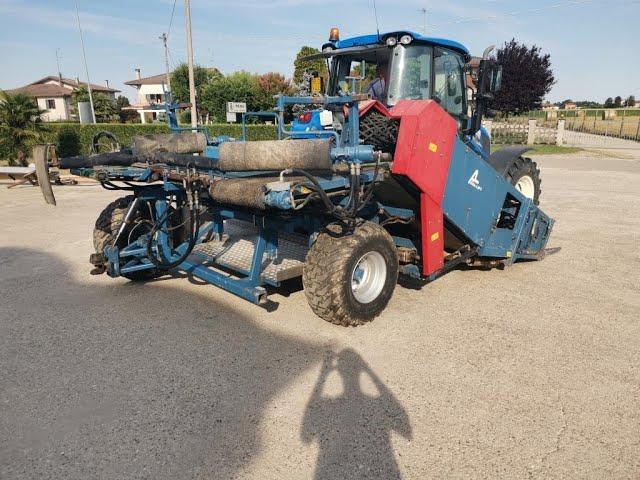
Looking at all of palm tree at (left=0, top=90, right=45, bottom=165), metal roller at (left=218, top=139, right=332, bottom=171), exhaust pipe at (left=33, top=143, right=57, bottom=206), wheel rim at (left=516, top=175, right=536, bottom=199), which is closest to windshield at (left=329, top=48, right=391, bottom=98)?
metal roller at (left=218, top=139, right=332, bottom=171)

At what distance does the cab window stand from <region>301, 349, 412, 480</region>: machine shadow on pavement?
3035 millimetres

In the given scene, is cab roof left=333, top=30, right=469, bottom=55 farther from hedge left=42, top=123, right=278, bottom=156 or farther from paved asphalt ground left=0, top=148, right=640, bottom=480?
hedge left=42, top=123, right=278, bottom=156

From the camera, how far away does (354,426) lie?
2824 mm

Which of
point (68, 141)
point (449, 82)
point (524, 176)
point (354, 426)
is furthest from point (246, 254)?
point (68, 141)

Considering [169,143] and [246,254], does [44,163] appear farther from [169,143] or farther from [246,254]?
[246,254]

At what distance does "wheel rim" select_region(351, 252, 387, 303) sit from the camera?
4.15 meters

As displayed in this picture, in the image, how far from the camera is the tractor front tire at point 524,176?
6016mm

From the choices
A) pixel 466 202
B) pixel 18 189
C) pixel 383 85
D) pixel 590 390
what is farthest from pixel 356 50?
pixel 18 189

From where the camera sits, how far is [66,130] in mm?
19469

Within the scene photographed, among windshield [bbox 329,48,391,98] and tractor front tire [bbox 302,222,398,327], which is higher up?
windshield [bbox 329,48,391,98]

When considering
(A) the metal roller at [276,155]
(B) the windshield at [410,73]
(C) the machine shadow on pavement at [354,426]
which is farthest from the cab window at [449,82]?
(C) the machine shadow on pavement at [354,426]

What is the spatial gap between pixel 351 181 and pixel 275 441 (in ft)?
6.21

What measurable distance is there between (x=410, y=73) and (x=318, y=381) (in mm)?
3160

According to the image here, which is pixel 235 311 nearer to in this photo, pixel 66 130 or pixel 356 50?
pixel 356 50
